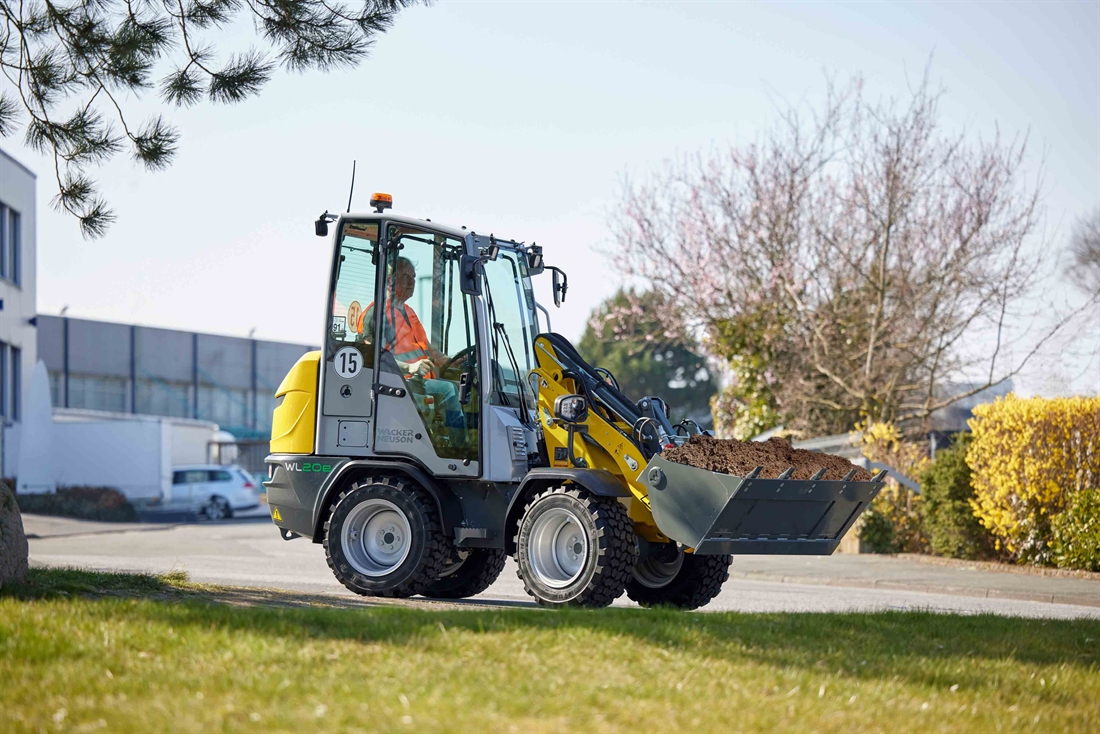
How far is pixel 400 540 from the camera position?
34.7 feet

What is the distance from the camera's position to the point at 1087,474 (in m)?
17.3

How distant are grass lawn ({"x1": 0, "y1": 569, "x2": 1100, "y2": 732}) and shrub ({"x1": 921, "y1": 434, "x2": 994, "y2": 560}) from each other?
443 inches

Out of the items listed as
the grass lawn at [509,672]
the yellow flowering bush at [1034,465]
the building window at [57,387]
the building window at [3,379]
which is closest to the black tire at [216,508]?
the building window at [3,379]

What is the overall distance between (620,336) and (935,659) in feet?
68.7

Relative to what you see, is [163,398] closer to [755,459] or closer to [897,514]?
[897,514]

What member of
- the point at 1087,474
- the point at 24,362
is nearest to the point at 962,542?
the point at 1087,474

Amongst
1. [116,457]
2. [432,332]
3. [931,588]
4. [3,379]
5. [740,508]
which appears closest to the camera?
[740,508]

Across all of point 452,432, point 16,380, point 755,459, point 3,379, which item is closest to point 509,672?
point 755,459

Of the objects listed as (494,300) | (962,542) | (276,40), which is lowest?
(962,542)

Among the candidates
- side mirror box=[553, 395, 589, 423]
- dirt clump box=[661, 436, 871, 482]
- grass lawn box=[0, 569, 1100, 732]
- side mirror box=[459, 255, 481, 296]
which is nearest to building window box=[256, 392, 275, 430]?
side mirror box=[459, 255, 481, 296]

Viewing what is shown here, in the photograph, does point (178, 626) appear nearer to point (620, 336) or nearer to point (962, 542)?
point (962, 542)

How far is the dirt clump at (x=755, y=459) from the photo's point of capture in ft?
29.8

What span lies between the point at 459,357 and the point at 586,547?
2188mm

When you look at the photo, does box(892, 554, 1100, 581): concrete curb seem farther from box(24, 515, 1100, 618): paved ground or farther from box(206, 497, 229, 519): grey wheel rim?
box(206, 497, 229, 519): grey wheel rim
